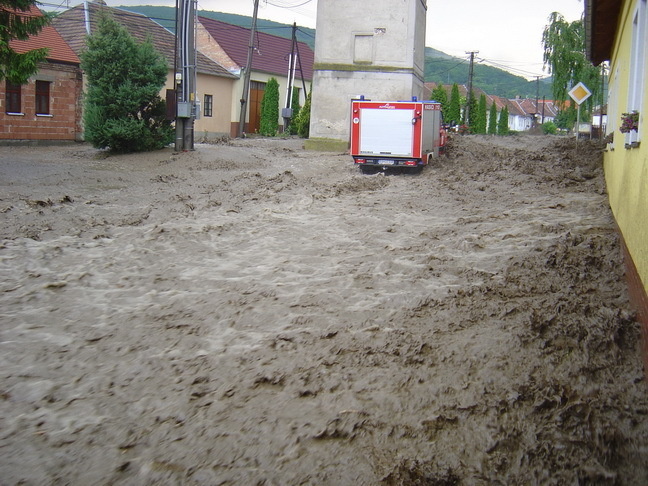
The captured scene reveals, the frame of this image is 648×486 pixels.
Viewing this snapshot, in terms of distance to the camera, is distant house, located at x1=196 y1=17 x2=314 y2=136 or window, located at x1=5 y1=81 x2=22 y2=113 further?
distant house, located at x1=196 y1=17 x2=314 y2=136

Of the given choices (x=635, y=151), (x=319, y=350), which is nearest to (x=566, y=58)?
(x=635, y=151)

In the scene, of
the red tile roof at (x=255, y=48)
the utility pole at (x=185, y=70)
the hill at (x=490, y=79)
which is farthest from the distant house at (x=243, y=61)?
the hill at (x=490, y=79)

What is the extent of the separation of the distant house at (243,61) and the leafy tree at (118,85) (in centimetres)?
1768

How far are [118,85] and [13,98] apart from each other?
7.29 metres

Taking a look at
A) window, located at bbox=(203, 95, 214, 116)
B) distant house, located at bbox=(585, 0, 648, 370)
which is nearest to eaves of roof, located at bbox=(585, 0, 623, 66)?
distant house, located at bbox=(585, 0, 648, 370)

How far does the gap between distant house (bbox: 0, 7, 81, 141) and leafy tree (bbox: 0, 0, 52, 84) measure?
26.1 feet

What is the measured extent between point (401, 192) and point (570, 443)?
1255cm

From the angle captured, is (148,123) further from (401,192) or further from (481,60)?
(481,60)

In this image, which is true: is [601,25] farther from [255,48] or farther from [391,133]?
[255,48]

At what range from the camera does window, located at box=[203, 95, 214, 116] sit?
38.7 m

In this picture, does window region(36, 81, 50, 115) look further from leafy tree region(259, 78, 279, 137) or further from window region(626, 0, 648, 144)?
window region(626, 0, 648, 144)

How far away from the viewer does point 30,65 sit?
18.5 metres

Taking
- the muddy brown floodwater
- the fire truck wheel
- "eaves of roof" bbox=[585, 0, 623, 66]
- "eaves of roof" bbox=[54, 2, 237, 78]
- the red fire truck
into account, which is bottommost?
the muddy brown floodwater

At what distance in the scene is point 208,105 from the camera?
127ft
